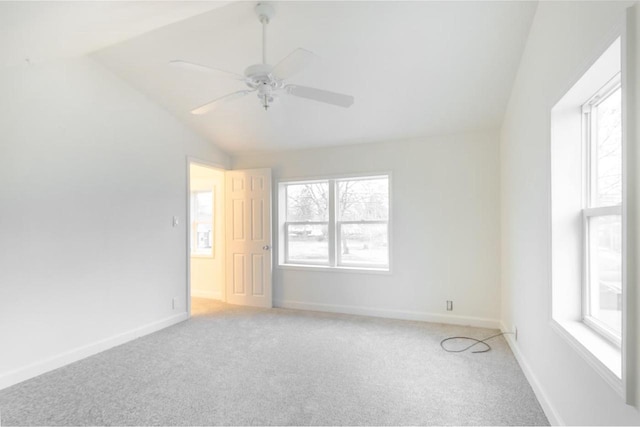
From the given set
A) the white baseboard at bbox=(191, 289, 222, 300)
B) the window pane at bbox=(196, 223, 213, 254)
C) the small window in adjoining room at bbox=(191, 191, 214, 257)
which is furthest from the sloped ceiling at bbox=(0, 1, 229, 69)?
the white baseboard at bbox=(191, 289, 222, 300)

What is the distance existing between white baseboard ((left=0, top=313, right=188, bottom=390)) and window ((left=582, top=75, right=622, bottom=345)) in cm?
391

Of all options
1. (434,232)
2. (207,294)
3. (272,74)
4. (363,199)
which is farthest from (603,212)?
(207,294)

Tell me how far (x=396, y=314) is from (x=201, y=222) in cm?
361

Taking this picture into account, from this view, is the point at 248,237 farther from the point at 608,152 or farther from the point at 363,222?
the point at 608,152

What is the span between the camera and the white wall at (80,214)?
2605 mm

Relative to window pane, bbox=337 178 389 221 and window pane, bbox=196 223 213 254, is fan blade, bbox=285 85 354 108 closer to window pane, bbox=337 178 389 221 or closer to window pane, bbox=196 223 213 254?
window pane, bbox=337 178 389 221

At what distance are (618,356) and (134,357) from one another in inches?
137

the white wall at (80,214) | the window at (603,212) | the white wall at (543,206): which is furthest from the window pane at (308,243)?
the window at (603,212)

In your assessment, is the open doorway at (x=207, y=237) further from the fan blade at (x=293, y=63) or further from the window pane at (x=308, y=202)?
the fan blade at (x=293, y=63)

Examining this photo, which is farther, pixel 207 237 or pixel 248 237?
pixel 207 237

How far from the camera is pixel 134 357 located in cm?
306

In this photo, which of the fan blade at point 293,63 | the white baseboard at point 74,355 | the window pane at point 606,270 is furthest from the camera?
the white baseboard at point 74,355

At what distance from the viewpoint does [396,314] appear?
4199 millimetres

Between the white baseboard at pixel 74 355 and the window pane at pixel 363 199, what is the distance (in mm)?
2605
